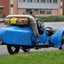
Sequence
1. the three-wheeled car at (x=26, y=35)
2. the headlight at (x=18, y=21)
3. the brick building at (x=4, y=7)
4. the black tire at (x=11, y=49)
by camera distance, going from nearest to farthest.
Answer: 1. the three-wheeled car at (x=26, y=35)
2. the headlight at (x=18, y=21)
3. the black tire at (x=11, y=49)
4. the brick building at (x=4, y=7)

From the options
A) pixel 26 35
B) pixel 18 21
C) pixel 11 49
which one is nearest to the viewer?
pixel 26 35

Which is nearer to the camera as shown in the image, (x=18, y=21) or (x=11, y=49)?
(x=18, y=21)

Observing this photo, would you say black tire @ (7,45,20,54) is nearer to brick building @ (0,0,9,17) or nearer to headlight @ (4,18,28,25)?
headlight @ (4,18,28,25)

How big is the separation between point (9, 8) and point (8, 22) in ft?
207

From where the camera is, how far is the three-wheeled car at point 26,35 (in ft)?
48.1

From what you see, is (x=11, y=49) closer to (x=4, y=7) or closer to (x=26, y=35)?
(x=26, y=35)

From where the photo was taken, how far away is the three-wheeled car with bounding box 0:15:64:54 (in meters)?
14.7

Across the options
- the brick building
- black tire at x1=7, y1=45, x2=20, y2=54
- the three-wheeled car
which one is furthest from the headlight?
the brick building

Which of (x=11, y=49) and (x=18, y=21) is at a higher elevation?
(x=18, y=21)

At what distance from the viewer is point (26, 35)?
15.1m

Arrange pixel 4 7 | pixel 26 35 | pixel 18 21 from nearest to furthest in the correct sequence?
pixel 26 35 → pixel 18 21 → pixel 4 7

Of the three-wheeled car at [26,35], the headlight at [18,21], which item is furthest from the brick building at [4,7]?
the headlight at [18,21]

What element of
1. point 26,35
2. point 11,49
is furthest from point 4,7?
point 26,35

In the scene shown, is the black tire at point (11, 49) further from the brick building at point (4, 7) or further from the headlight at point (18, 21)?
the brick building at point (4, 7)
